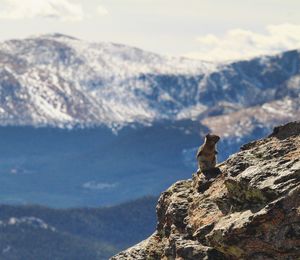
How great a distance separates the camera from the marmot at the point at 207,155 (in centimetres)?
6419

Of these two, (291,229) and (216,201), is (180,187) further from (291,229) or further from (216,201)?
(291,229)

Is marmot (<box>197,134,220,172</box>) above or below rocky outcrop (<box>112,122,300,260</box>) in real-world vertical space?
above

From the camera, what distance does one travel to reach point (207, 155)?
65.0 meters

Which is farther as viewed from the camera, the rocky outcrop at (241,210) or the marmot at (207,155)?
the marmot at (207,155)

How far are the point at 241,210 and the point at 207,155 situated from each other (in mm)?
9558

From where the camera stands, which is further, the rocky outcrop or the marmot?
the marmot

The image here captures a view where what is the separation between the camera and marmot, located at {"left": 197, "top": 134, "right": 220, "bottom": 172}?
64188mm

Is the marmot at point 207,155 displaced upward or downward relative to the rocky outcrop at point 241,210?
upward

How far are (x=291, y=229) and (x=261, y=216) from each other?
160 centimetres

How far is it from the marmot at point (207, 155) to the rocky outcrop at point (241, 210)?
62 cm

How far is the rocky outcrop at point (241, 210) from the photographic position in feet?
172

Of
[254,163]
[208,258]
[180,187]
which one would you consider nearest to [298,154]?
[254,163]

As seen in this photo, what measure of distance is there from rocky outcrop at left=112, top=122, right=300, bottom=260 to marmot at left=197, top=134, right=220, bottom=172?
624mm

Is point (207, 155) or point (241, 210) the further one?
point (207, 155)
